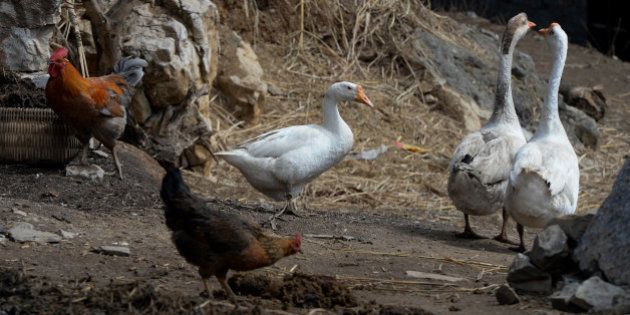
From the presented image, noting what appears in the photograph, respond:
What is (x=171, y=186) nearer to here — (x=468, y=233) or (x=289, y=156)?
(x=289, y=156)

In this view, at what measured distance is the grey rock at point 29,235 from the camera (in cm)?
644

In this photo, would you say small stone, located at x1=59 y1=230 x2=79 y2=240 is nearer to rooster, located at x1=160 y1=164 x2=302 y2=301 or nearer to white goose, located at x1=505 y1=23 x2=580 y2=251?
rooster, located at x1=160 y1=164 x2=302 y2=301

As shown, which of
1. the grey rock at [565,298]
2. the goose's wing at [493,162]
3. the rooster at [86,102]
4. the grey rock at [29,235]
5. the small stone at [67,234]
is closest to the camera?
the grey rock at [565,298]

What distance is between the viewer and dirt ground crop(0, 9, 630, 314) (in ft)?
16.8

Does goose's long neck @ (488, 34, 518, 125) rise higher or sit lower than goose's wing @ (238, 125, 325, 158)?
higher

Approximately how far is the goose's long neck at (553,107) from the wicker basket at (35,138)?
357 centimetres

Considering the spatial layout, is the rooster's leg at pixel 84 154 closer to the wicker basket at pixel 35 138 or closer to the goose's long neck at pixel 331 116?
the wicker basket at pixel 35 138

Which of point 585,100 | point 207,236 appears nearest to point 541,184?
point 207,236

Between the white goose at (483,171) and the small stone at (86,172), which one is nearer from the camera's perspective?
the white goose at (483,171)

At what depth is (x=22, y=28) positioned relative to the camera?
8.94 metres

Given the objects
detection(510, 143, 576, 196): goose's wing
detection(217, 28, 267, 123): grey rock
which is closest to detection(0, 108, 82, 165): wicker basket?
detection(217, 28, 267, 123): grey rock

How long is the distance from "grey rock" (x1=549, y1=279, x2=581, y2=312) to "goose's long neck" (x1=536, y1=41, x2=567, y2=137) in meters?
2.79

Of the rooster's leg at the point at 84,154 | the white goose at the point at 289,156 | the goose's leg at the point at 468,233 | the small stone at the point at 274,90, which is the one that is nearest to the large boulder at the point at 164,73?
the rooster's leg at the point at 84,154

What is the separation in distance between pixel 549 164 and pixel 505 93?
152cm
